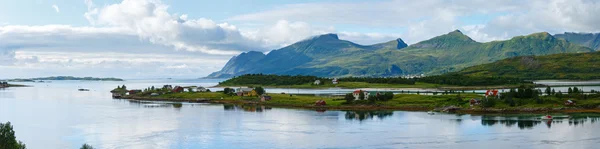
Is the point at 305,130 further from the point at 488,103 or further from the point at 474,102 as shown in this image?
the point at 474,102

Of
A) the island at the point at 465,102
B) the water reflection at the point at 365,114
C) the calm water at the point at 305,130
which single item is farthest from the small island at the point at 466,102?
the calm water at the point at 305,130

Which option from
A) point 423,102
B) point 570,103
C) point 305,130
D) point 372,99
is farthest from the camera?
point 372,99

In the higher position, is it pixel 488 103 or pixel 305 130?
pixel 488 103

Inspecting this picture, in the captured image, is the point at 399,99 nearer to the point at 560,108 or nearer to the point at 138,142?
the point at 560,108

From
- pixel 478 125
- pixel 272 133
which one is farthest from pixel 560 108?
pixel 272 133

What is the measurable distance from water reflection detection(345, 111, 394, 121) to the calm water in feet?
0.48

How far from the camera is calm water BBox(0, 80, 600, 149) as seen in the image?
55500mm

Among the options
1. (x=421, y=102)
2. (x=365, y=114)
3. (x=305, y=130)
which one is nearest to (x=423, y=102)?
(x=421, y=102)

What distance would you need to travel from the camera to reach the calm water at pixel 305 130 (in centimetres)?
5550

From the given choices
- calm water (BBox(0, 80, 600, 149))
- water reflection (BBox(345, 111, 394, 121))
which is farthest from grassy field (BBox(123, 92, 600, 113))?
calm water (BBox(0, 80, 600, 149))

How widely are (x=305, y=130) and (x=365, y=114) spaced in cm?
2268

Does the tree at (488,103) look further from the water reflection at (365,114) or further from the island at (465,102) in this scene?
the water reflection at (365,114)

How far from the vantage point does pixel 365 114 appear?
86.9 m

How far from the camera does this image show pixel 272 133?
Answer: 63812mm
